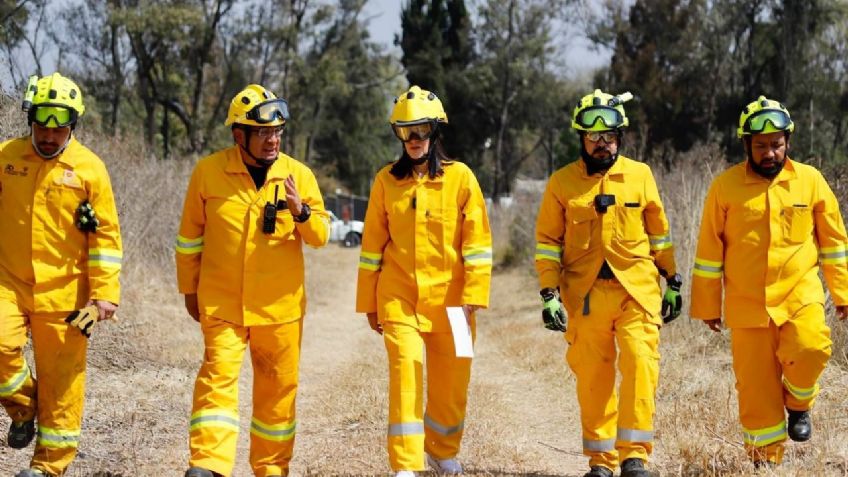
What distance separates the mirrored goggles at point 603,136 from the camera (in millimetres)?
6395

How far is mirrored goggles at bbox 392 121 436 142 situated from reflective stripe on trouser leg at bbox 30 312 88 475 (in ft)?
7.15

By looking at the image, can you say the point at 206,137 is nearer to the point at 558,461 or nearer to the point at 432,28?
the point at 432,28

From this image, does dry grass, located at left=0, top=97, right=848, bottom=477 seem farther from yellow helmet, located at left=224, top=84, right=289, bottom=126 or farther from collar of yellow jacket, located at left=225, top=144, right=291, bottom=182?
yellow helmet, located at left=224, top=84, right=289, bottom=126

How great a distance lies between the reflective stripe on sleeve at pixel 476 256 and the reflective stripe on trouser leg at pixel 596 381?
0.65 m

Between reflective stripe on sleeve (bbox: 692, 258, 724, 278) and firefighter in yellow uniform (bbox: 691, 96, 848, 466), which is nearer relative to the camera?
firefighter in yellow uniform (bbox: 691, 96, 848, 466)

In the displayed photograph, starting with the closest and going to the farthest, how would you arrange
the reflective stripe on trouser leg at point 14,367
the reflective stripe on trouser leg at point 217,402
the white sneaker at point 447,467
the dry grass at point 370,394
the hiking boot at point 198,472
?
the hiking boot at point 198,472 → the reflective stripe on trouser leg at point 217,402 → the reflective stripe on trouser leg at point 14,367 → the white sneaker at point 447,467 → the dry grass at point 370,394

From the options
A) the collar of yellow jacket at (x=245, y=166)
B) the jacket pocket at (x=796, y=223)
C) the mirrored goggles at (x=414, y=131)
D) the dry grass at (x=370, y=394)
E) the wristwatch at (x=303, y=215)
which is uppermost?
the mirrored goggles at (x=414, y=131)

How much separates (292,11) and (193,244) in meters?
34.1

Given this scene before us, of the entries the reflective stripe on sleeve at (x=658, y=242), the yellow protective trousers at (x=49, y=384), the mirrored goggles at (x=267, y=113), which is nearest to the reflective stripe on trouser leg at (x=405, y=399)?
the mirrored goggles at (x=267, y=113)

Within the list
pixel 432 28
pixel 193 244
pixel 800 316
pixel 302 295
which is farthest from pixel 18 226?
pixel 432 28

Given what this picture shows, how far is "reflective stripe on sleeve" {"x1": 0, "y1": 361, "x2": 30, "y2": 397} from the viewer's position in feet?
19.5

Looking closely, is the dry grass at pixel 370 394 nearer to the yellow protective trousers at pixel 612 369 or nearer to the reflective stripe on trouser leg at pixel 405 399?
the yellow protective trousers at pixel 612 369

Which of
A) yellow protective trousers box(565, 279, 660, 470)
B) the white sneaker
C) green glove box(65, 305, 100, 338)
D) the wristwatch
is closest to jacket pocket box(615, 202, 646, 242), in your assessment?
yellow protective trousers box(565, 279, 660, 470)

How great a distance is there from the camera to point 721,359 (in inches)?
393
